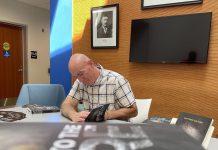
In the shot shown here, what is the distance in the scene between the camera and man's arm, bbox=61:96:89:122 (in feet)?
4.60

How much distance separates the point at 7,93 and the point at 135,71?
442cm

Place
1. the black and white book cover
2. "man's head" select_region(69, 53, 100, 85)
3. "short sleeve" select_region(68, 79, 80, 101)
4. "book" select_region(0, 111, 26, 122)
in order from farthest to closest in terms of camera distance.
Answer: "short sleeve" select_region(68, 79, 80, 101)
"man's head" select_region(69, 53, 100, 85)
"book" select_region(0, 111, 26, 122)
the black and white book cover

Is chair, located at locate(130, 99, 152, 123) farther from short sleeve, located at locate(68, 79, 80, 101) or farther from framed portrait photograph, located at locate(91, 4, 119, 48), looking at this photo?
framed portrait photograph, located at locate(91, 4, 119, 48)

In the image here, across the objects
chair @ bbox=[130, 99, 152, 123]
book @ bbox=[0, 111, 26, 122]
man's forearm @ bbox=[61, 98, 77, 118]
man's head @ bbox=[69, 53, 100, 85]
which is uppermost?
man's head @ bbox=[69, 53, 100, 85]

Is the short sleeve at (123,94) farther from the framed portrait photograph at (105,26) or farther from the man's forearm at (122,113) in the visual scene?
the framed portrait photograph at (105,26)

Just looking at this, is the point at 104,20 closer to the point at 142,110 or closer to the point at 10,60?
the point at 142,110

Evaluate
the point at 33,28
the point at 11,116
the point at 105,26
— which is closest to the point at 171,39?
the point at 105,26

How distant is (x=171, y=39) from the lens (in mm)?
2771

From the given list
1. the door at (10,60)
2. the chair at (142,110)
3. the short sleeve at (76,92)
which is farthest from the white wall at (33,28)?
the chair at (142,110)

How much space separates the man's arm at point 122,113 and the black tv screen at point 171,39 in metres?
1.17

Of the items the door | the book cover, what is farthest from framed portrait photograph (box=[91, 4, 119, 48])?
the door

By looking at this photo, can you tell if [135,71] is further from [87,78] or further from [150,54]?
[87,78]

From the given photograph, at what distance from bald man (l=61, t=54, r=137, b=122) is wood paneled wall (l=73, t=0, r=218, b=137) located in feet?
3.68

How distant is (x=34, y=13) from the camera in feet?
22.5
